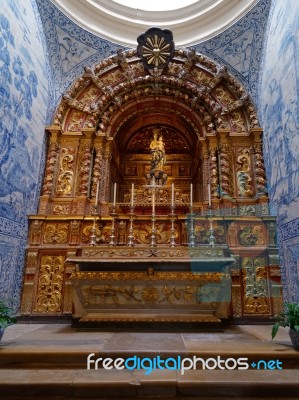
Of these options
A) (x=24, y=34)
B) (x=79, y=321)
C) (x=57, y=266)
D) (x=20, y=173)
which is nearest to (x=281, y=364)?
(x=79, y=321)

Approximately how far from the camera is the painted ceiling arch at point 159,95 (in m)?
6.89

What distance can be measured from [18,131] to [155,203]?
3.16 meters

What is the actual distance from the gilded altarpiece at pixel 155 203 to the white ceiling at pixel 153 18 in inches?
26.7

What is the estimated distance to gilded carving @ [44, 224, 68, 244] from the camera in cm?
562

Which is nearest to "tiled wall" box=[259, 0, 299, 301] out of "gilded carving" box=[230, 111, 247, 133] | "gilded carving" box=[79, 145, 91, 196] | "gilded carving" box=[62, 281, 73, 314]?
"gilded carving" box=[230, 111, 247, 133]

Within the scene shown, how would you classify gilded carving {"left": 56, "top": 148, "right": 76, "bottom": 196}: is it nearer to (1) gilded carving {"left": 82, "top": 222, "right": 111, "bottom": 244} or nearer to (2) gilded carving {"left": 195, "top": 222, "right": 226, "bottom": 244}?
(1) gilded carving {"left": 82, "top": 222, "right": 111, "bottom": 244}

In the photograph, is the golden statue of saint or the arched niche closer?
the arched niche

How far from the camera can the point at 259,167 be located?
20.8 feet

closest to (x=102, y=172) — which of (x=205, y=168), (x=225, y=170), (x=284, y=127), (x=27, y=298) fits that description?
(x=205, y=168)

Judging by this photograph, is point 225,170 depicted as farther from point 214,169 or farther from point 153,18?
point 153,18

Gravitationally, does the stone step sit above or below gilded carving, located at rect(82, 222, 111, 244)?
below

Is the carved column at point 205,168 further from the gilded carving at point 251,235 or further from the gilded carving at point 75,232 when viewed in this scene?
the gilded carving at point 75,232

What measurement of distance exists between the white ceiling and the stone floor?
6984 millimetres
